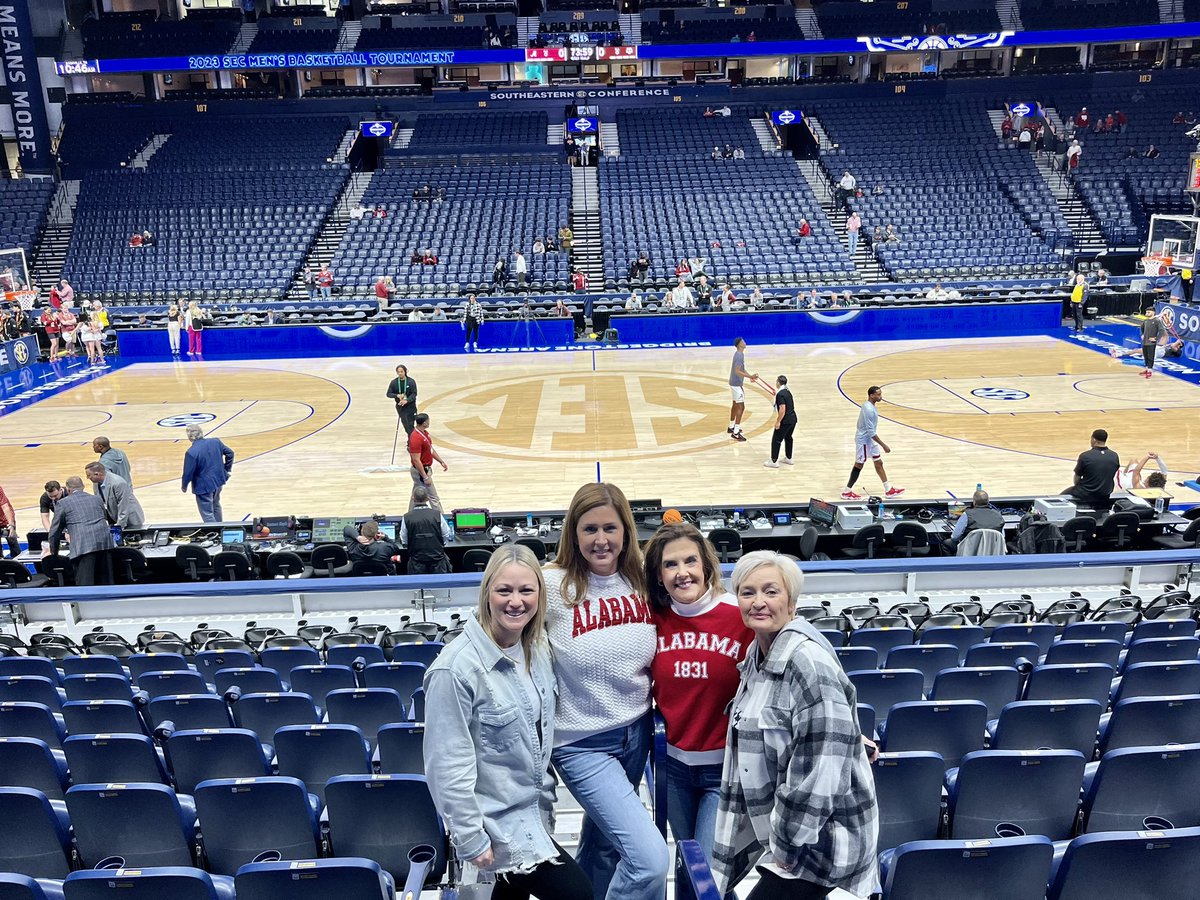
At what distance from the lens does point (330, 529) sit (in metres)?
10.4

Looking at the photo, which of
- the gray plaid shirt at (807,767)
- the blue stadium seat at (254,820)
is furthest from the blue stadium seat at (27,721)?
the gray plaid shirt at (807,767)

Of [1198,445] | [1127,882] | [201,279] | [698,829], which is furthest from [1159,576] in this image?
[201,279]

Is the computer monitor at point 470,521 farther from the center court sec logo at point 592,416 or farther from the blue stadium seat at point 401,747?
the blue stadium seat at point 401,747

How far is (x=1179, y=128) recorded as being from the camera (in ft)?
120

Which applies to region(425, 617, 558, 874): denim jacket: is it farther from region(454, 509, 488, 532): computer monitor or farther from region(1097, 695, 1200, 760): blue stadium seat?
region(454, 509, 488, 532): computer monitor

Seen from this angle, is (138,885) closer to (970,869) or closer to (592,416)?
(970,869)

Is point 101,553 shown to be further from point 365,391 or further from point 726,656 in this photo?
point 365,391

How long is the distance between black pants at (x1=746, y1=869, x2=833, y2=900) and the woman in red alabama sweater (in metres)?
0.25

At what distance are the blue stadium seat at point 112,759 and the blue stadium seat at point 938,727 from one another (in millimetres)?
3537

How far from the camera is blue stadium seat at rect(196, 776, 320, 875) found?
3.58m

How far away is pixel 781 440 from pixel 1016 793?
10.7 m

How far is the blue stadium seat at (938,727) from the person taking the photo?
4297mm

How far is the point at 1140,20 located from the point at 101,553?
148 ft

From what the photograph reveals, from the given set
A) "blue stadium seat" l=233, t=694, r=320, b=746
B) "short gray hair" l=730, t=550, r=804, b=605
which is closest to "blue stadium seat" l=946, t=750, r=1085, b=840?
"short gray hair" l=730, t=550, r=804, b=605
